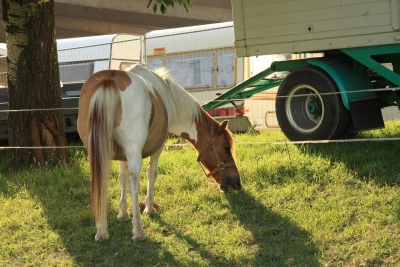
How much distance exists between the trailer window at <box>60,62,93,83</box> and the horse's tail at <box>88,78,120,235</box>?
401 inches

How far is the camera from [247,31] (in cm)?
954

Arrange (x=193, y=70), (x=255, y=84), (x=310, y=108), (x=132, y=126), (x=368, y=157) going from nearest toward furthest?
(x=132, y=126), (x=368, y=157), (x=310, y=108), (x=255, y=84), (x=193, y=70)

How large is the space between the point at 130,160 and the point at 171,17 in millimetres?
33310

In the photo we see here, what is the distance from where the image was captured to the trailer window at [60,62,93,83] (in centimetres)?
1659

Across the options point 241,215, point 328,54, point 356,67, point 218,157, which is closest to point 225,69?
point 328,54

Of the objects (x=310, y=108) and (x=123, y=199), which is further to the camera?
(x=310, y=108)

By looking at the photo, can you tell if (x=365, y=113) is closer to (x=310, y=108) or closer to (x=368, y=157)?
(x=368, y=157)

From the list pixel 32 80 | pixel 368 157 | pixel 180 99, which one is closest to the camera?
pixel 180 99

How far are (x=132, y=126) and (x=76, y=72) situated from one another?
1069 centimetres

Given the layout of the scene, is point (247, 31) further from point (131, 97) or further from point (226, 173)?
point (131, 97)

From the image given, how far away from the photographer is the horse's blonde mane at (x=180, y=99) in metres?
7.67

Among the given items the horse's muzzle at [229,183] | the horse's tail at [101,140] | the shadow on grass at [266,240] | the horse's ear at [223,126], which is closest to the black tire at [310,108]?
the horse's ear at [223,126]

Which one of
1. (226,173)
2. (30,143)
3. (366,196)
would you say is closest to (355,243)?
(366,196)

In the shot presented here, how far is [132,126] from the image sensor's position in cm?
655
